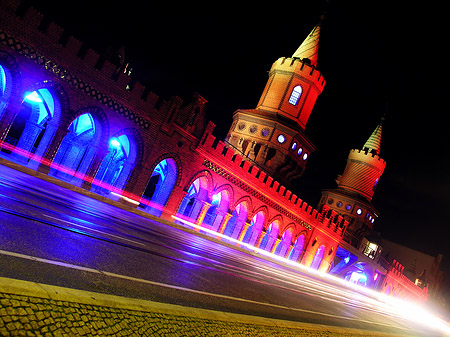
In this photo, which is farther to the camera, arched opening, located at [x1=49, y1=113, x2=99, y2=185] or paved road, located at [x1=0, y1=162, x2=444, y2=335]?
arched opening, located at [x1=49, y1=113, x2=99, y2=185]

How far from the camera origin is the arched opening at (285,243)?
28703 mm

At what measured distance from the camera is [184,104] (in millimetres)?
19953

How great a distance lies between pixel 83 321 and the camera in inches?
85.7

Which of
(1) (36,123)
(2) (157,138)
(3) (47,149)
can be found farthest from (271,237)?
(3) (47,149)

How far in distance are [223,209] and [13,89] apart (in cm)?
1363

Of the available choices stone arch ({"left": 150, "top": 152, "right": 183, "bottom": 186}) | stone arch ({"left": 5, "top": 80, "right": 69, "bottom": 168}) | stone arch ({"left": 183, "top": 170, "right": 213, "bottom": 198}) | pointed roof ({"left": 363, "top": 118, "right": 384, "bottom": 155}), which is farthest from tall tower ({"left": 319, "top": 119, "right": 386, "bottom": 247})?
stone arch ({"left": 5, "top": 80, "right": 69, "bottom": 168})

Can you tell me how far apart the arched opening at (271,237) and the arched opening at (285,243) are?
1.41 metres

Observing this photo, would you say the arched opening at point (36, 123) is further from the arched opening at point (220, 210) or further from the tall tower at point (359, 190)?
the tall tower at point (359, 190)

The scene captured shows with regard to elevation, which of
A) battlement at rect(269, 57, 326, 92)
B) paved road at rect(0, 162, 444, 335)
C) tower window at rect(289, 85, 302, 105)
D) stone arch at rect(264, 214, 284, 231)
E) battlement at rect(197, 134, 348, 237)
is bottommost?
paved road at rect(0, 162, 444, 335)

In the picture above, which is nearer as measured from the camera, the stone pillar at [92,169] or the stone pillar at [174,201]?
the stone pillar at [92,169]

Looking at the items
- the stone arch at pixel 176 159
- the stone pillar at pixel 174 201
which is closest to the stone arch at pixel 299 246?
the stone pillar at pixel 174 201

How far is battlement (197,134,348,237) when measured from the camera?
21.4 metres

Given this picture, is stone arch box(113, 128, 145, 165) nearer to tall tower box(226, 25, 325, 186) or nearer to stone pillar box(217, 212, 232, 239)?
stone pillar box(217, 212, 232, 239)

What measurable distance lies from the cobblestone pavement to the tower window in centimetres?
2912
